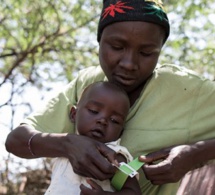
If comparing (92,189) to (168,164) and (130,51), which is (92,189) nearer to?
(168,164)

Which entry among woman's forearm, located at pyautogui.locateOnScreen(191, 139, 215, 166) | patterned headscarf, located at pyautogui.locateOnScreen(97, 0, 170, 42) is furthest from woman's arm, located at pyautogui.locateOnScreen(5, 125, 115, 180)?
patterned headscarf, located at pyautogui.locateOnScreen(97, 0, 170, 42)

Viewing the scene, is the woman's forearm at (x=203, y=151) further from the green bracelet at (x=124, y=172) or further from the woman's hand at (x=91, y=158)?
the woman's hand at (x=91, y=158)

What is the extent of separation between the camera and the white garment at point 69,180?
2158 mm

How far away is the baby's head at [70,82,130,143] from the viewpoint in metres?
2.26

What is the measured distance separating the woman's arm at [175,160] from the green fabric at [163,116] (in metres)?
0.10

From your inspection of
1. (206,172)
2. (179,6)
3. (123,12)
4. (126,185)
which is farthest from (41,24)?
(126,185)

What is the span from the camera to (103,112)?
2.29m

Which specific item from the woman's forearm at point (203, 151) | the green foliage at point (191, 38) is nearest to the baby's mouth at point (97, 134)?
the woman's forearm at point (203, 151)

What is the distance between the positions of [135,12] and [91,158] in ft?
2.50

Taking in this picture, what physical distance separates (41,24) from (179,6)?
1746 millimetres

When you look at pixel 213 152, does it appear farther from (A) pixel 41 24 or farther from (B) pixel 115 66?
(A) pixel 41 24

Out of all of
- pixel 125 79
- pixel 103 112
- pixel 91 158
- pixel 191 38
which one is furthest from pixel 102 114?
pixel 191 38

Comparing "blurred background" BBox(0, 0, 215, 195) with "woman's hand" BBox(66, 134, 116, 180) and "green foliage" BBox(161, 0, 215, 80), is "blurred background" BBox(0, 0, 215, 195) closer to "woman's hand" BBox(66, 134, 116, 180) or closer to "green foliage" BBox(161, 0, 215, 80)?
"green foliage" BBox(161, 0, 215, 80)

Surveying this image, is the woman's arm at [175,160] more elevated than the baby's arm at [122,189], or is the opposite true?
the woman's arm at [175,160]
